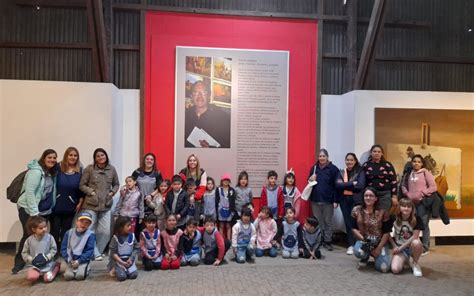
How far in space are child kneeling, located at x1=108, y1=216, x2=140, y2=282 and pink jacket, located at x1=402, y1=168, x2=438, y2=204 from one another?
151 inches

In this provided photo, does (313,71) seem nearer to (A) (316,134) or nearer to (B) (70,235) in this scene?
(A) (316,134)

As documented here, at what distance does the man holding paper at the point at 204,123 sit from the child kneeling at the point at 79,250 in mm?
2475

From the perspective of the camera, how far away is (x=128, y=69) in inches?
267

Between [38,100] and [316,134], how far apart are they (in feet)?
14.4

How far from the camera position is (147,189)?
18.2 feet

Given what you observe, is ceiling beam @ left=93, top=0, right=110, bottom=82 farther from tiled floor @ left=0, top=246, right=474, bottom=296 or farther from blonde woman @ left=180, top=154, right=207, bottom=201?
tiled floor @ left=0, top=246, right=474, bottom=296

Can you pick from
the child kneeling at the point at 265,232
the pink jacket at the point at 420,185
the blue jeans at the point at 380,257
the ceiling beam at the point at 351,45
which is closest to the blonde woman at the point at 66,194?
the child kneeling at the point at 265,232

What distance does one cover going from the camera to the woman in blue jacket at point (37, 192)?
467 cm

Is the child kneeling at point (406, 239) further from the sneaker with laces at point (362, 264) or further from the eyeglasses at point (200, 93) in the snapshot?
the eyeglasses at point (200, 93)

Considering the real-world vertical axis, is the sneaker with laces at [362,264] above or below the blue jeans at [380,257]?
below

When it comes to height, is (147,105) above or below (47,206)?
above

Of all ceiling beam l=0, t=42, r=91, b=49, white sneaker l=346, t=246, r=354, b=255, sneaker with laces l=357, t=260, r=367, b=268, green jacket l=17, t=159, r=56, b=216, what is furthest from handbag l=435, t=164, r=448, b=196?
ceiling beam l=0, t=42, r=91, b=49

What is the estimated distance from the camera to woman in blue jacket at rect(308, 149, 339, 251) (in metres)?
6.04

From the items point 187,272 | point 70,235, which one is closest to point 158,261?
point 187,272
